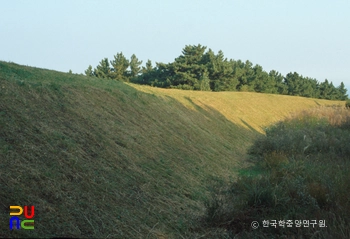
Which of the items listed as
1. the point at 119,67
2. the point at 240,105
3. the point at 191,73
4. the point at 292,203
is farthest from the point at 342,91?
the point at 292,203

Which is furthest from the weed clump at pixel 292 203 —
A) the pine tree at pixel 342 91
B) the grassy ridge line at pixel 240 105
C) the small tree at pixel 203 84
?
the pine tree at pixel 342 91

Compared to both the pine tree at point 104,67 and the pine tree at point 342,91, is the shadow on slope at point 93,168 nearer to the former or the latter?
the pine tree at point 104,67

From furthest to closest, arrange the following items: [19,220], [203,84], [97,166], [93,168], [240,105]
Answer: [203,84] → [240,105] → [97,166] → [93,168] → [19,220]

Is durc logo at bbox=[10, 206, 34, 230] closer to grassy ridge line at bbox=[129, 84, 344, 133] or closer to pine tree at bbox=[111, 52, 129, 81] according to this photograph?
grassy ridge line at bbox=[129, 84, 344, 133]

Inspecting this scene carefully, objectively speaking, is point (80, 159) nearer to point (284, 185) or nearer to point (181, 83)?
point (284, 185)

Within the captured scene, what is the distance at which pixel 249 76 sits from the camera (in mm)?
56219

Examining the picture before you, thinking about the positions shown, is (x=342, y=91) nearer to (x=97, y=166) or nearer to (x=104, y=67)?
(x=104, y=67)

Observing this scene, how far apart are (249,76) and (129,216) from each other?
172 ft

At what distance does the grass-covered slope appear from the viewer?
4.83 metres

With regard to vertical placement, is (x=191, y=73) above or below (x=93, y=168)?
above

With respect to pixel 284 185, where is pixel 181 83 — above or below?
above

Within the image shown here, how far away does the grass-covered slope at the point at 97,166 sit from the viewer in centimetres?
483

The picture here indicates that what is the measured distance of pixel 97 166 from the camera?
654cm

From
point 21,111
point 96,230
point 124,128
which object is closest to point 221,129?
point 124,128
